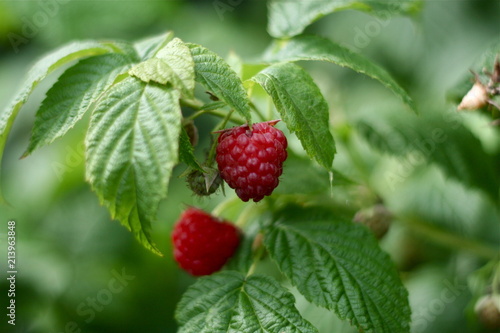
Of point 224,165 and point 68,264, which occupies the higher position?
point 224,165

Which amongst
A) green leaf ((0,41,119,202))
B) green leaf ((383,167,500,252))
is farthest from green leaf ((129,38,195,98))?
green leaf ((383,167,500,252))

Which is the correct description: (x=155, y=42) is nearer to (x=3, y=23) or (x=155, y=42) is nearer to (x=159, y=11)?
(x=159, y=11)

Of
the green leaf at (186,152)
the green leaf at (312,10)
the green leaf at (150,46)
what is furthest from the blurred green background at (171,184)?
the green leaf at (186,152)

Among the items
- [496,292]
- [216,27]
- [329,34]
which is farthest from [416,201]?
[216,27]

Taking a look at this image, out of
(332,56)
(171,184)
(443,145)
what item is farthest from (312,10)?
(171,184)

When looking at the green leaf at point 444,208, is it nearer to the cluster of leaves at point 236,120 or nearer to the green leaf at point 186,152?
the cluster of leaves at point 236,120

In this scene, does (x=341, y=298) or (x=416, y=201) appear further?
(x=416, y=201)

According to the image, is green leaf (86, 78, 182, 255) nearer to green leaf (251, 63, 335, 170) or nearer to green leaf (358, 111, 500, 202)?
green leaf (251, 63, 335, 170)
